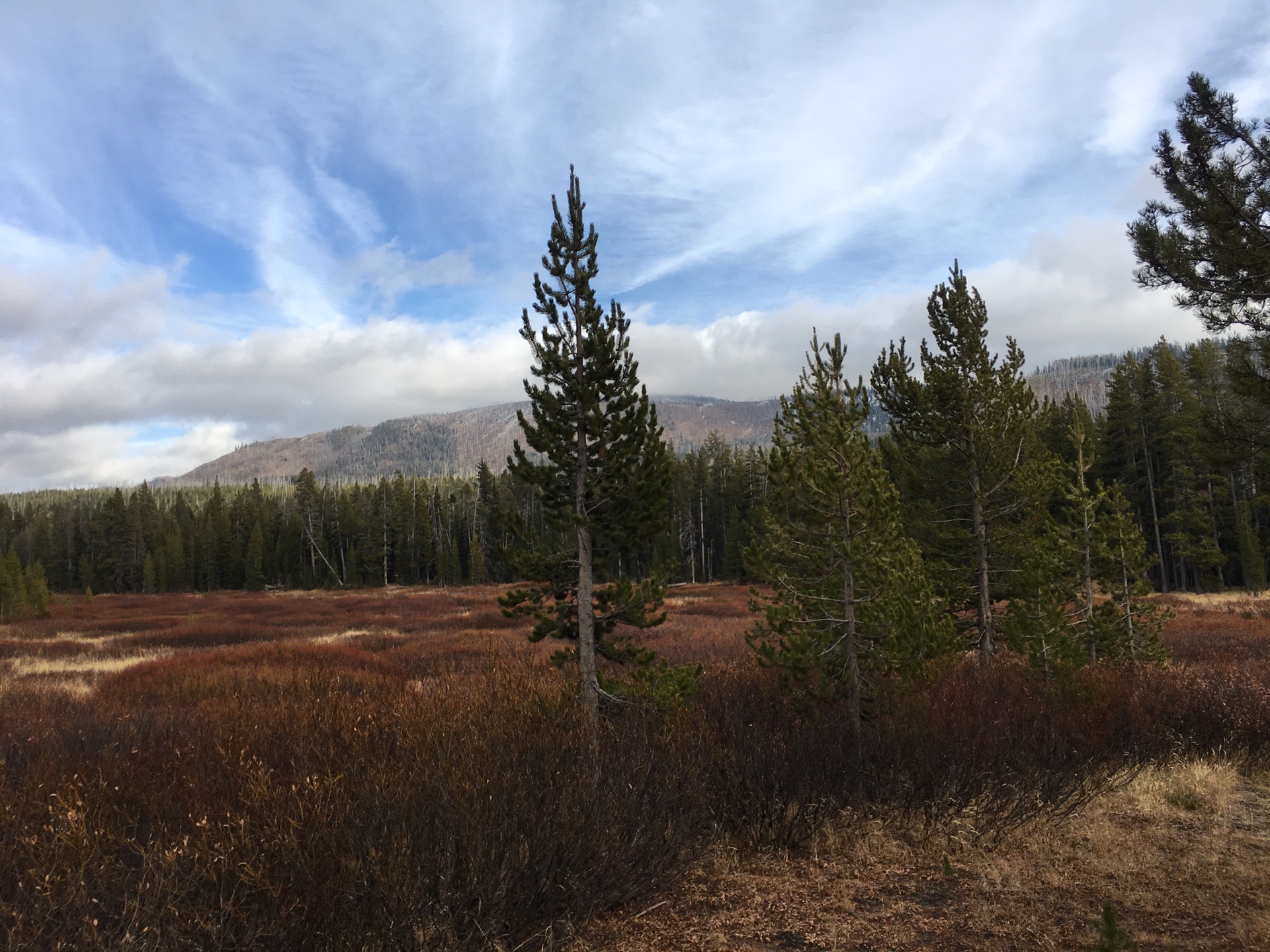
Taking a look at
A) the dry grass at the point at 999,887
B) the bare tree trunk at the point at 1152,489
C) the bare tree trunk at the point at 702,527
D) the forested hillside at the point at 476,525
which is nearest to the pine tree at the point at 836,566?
the dry grass at the point at 999,887

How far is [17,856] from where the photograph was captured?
13.4ft

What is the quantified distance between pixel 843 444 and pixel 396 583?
216 ft

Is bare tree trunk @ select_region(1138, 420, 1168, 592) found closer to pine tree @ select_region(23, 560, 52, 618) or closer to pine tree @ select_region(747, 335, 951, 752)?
pine tree @ select_region(747, 335, 951, 752)

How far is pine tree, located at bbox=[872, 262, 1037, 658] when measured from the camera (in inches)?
430

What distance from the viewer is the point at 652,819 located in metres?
4.85

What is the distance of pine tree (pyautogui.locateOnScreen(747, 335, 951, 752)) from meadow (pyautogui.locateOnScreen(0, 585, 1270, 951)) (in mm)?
589

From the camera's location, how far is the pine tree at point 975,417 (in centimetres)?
1091

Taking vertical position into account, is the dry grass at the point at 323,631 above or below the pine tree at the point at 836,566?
below

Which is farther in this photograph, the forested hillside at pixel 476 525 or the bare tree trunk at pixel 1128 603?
the forested hillside at pixel 476 525

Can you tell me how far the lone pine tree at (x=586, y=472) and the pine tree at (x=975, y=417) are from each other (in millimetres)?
6075

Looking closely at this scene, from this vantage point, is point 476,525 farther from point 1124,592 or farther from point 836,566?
point 836,566

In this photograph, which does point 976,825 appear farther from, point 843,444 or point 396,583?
point 396,583

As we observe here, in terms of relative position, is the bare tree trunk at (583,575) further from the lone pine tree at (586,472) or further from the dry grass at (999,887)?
the dry grass at (999,887)

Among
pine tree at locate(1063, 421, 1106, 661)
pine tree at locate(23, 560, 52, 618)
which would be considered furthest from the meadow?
pine tree at locate(23, 560, 52, 618)
